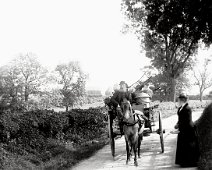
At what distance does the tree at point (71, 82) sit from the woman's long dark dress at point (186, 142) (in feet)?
155

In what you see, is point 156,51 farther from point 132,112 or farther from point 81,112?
point 132,112

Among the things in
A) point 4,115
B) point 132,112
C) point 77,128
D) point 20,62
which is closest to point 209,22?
point 132,112

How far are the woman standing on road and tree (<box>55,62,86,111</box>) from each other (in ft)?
155

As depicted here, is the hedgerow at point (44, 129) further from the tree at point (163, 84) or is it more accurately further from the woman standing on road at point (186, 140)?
the tree at point (163, 84)

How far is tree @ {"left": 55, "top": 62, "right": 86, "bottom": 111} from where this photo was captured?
55.7m

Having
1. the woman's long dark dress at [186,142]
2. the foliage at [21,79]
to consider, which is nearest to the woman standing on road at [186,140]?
the woman's long dark dress at [186,142]

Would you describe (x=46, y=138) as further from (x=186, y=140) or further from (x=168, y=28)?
(x=168, y=28)

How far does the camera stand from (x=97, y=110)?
1681cm

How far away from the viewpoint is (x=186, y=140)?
26.1ft

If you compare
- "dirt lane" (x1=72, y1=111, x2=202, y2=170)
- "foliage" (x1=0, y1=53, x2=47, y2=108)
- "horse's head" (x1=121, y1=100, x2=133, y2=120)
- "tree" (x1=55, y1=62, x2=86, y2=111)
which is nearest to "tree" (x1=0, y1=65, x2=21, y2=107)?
"foliage" (x1=0, y1=53, x2=47, y2=108)

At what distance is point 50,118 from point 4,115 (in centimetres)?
228

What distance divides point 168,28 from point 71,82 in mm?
46743

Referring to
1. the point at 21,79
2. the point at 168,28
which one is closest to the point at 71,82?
the point at 21,79

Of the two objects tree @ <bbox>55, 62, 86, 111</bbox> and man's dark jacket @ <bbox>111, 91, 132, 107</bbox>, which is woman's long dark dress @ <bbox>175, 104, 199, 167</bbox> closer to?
man's dark jacket @ <bbox>111, 91, 132, 107</bbox>
